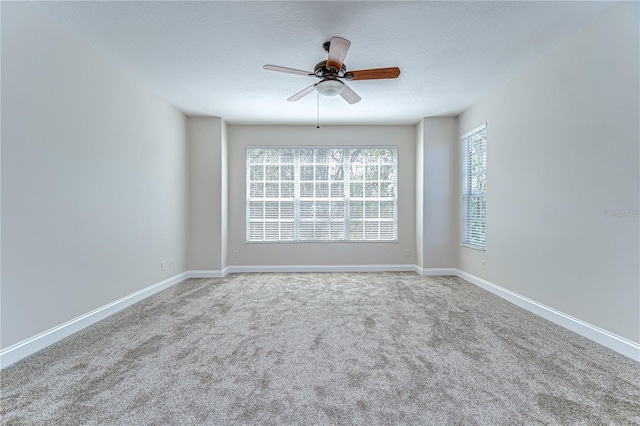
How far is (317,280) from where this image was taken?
4570 mm

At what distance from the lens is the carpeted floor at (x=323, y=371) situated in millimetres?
1513

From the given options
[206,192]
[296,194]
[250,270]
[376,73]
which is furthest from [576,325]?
[206,192]

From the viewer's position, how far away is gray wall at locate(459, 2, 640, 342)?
2186mm

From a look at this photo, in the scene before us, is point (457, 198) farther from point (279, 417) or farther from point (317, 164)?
point (279, 417)

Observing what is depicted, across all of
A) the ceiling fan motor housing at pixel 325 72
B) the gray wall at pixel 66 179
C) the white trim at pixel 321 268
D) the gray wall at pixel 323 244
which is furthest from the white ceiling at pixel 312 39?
the white trim at pixel 321 268

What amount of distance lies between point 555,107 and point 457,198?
2195 millimetres

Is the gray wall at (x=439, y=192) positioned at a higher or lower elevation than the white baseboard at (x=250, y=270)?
higher

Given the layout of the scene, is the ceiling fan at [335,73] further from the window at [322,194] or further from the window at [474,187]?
the window at [322,194]

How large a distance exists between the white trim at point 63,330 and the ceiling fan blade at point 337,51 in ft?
10.7

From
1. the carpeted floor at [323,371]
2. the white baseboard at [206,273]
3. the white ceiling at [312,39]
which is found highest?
the white ceiling at [312,39]

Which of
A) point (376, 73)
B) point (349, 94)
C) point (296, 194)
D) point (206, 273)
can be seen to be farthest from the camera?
point (296, 194)

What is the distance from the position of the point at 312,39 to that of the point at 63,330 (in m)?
3.36

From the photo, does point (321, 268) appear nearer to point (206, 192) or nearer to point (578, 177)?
point (206, 192)

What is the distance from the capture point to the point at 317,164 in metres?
5.32
